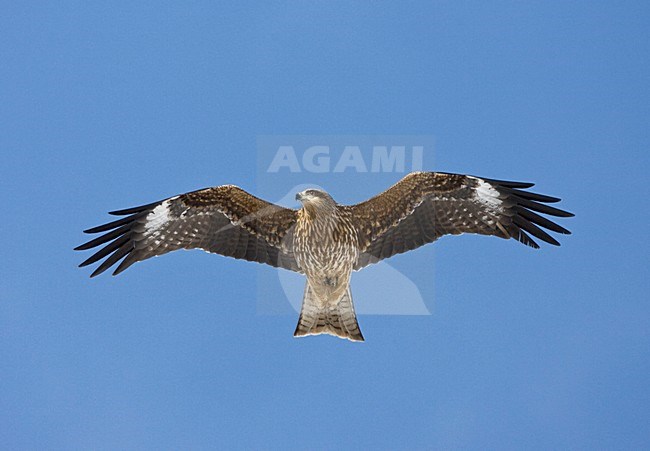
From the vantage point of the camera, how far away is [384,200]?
10.2 metres

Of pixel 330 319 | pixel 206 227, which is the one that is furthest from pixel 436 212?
pixel 206 227

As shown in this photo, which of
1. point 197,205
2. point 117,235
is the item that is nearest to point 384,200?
point 197,205

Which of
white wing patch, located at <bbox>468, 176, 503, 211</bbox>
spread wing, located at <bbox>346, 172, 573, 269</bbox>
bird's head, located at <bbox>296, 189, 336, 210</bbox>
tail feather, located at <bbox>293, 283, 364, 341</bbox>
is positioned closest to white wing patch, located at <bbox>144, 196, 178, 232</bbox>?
bird's head, located at <bbox>296, 189, 336, 210</bbox>

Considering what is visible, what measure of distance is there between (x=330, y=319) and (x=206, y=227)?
1887mm

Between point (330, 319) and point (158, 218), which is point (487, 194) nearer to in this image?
point (330, 319)

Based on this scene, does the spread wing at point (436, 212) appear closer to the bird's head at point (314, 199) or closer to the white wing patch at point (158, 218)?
the bird's head at point (314, 199)

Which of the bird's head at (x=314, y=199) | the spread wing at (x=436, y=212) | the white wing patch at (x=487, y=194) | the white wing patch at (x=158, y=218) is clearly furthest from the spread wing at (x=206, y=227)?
the white wing patch at (x=487, y=194)

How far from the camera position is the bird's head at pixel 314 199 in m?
9.78

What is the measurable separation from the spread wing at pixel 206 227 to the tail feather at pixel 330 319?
578mm

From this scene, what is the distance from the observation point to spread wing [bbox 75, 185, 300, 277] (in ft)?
33.4

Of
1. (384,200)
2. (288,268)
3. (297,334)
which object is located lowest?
(297,334)

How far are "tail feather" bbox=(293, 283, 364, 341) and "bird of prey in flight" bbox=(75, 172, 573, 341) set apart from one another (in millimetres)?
12

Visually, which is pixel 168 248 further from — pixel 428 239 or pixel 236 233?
pixel 428 239

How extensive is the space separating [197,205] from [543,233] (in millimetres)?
4131
